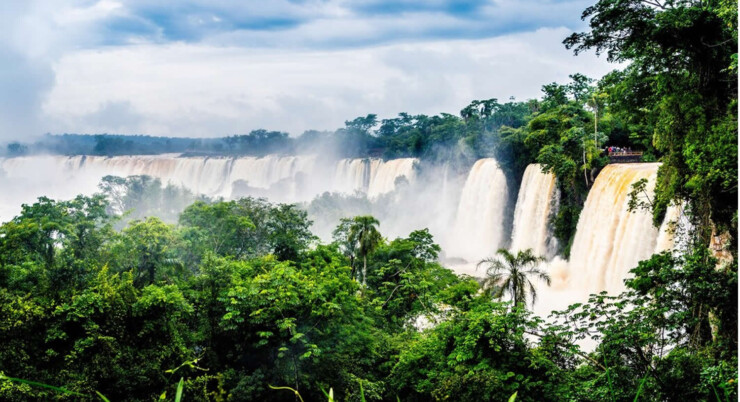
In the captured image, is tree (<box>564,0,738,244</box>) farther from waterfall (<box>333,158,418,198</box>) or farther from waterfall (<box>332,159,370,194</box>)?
waterfall (<box>332,159,370,194</box>)

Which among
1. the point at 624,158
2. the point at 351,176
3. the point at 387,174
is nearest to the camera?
the point at 624,158

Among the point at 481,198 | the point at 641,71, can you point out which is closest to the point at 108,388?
the point at 641,71

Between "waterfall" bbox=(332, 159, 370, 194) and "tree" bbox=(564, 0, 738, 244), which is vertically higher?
"tree" bbox=(564, 0, 738, 244)

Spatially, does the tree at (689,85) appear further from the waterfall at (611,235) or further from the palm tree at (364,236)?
the palm tree at (364,236)

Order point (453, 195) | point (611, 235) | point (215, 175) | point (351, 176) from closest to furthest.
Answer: point (611, 235) → point (453, 195) → point (351, 176) → point (215, 175)

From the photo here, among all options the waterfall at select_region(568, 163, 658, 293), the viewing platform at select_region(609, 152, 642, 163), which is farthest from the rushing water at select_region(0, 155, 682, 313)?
the viewing platform at select_region(609, 152, 642, 163)

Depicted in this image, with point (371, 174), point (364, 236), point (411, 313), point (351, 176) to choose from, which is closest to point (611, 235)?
point (411, 313)

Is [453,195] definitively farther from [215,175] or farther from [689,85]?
[689,85]
